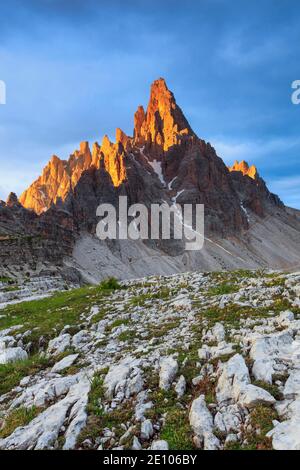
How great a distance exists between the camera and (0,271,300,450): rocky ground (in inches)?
327

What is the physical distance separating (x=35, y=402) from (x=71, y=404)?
1.50 m

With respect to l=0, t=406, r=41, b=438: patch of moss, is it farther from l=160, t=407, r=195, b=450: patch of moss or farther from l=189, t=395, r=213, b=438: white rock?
l=189, t=395, r=213, b=438: white rock

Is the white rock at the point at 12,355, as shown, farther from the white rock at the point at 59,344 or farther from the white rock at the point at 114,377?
the white rock at the point at 114,377

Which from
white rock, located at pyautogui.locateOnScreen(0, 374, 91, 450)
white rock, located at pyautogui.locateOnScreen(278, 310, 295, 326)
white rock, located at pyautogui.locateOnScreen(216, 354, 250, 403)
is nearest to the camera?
white rock, located at pyautogui.locateOnScreen(0, 374, 91, 450)

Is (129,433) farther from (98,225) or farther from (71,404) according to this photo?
(98,225)

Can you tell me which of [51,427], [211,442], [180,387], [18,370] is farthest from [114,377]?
[18,370]

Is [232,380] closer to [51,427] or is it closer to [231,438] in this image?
[231,438]

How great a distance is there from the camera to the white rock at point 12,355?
53.5 feet

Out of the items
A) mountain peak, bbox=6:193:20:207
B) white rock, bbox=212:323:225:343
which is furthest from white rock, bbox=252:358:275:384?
mountain peak, bbox=6:193:20:207

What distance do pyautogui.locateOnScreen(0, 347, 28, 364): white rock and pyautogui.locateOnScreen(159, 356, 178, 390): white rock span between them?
8163mm

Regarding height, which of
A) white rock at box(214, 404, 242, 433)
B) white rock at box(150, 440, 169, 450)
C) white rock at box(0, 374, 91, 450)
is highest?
white rock at box(214, 404, 242, 433)

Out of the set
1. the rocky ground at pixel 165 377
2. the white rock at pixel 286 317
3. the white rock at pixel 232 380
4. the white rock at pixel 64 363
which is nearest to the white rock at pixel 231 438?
the rocky ground at pixel 165 377

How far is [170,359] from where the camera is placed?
11.6 metres
